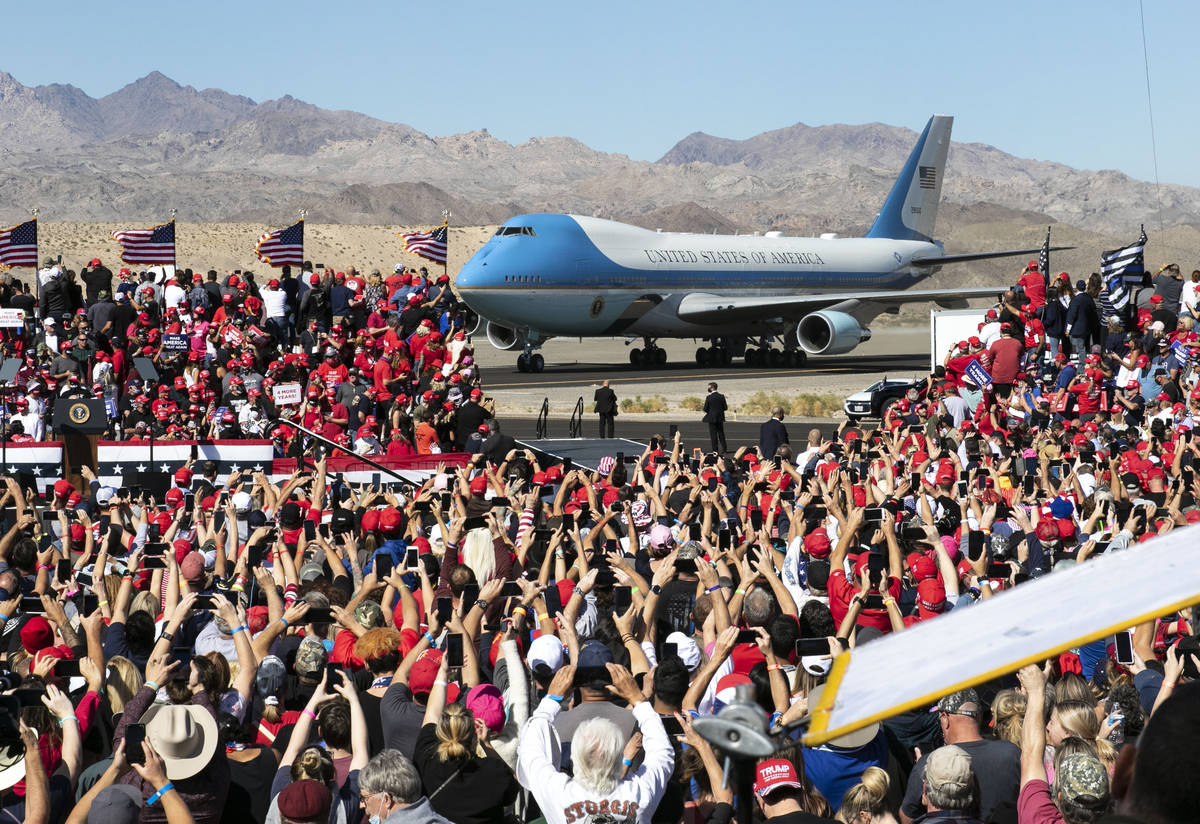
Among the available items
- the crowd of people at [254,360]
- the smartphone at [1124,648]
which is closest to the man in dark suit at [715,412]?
the crowd of people at [254,360]

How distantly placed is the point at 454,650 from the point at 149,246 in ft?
72.9

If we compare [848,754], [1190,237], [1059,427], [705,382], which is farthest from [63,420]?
[1190,237]

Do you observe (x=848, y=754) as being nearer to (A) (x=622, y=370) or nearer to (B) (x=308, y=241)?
(A) (x=622, y=370)

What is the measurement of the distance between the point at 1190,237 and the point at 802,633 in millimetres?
180243

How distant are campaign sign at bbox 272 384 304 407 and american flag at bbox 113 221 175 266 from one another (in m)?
9.97

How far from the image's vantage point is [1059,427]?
57.4ft

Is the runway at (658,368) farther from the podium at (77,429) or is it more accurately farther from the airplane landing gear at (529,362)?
the podium at (77,429)

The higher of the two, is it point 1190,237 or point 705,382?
point 1190,237

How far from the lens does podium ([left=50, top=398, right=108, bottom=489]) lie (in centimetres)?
1720

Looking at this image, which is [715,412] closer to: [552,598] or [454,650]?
[552,598]

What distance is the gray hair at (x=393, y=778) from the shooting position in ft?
13.4

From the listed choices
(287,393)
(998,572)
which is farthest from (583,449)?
(998,572)

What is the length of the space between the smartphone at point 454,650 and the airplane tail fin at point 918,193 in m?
52.7

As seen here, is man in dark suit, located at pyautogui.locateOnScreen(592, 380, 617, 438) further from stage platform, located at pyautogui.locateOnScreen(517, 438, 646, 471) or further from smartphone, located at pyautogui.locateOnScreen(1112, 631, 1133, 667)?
smartphone, located at pyautogui.locateOnScreen(1112, 631, 1133, 667)
